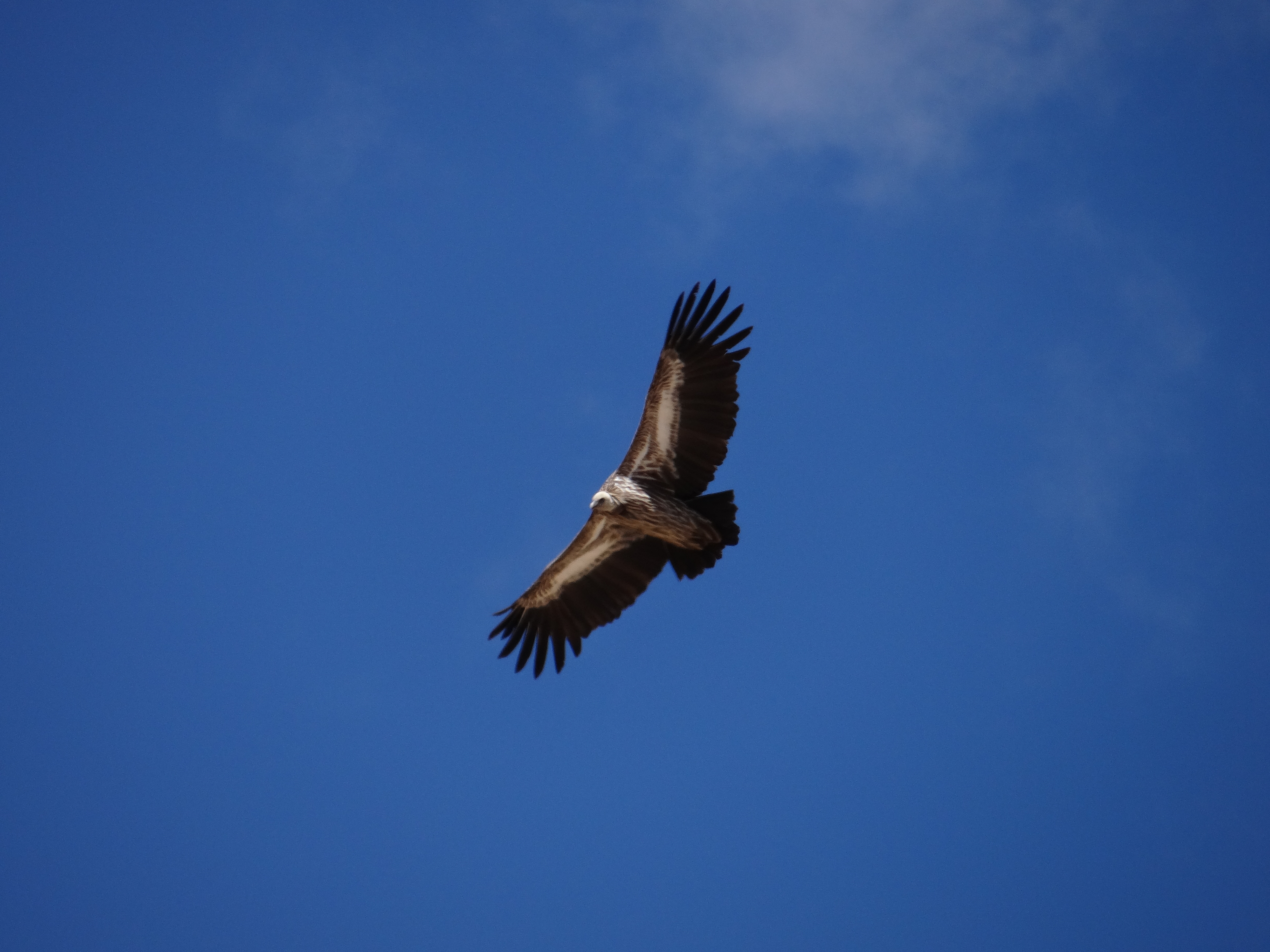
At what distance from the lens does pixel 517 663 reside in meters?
16.9

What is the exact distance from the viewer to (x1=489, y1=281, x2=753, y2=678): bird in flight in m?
15.6

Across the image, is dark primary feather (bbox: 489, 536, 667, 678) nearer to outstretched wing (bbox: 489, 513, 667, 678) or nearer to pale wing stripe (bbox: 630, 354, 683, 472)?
outstretched wing (bbox: 489, 513, 667, 678)

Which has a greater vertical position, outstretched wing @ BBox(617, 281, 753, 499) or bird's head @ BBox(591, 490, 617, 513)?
outstretched wing @ BBox(617, 281, 753, 499)

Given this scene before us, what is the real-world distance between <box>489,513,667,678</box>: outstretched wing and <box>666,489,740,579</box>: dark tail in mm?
714

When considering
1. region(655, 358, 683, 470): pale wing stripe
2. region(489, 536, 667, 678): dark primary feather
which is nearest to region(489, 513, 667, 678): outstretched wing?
region(489, 536, 667, 678): dark primary feather

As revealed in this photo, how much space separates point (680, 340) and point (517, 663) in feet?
16.6

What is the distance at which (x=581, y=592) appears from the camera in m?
16.8

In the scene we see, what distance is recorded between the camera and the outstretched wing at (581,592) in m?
16.5

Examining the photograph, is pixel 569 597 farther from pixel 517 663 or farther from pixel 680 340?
pixel 680 340

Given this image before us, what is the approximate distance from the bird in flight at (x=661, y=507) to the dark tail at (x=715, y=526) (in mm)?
14

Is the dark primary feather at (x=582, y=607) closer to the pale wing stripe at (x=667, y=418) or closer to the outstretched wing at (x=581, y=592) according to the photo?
the outstretched wing at (x=581, y=592)

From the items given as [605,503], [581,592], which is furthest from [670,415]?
[581,592]

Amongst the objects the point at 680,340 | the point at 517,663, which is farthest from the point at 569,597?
the point at 680,340

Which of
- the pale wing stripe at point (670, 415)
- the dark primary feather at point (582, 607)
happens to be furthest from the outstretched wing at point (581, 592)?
the pale wing stripe at point (670, 415)
